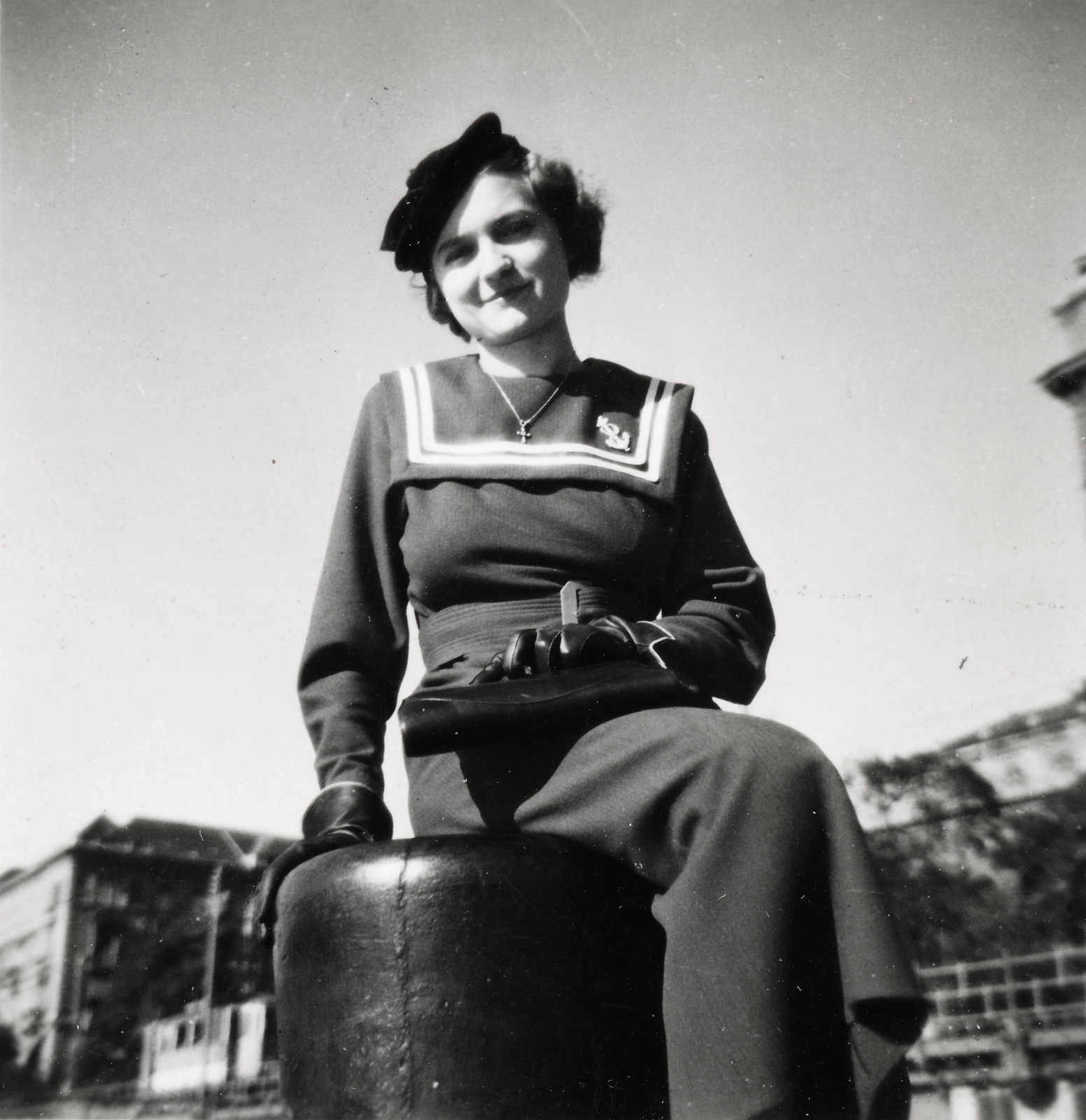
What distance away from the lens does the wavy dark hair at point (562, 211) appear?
2.36m

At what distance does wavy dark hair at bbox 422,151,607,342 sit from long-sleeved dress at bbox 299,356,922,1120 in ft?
0.77

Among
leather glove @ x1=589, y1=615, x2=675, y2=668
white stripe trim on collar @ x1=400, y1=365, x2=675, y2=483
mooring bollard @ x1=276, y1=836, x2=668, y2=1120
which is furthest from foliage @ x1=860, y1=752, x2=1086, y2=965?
mooring bollard @ x1=276, y1=836, x2=668, y2=1120

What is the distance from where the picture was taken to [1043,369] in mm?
2945

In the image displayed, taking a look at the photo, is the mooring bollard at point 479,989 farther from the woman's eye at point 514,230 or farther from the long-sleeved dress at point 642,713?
the woman's eye at point 514,230

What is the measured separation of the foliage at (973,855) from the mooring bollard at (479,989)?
1254 cm

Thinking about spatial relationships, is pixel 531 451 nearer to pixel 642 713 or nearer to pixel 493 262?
pixel 493 262

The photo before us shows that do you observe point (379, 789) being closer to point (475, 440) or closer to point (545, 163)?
point (475, 440)

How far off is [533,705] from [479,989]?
404mm

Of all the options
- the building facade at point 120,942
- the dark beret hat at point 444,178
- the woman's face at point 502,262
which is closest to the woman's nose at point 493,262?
the woman's face at point 502,262

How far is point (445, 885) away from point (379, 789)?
48 centimetres

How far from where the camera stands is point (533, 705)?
1.72 meters

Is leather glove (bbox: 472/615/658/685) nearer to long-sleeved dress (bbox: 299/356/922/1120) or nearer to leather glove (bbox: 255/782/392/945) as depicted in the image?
long-sleeved dress (bbox: 299/356/922/1120)

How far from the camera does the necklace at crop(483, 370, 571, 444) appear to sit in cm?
223

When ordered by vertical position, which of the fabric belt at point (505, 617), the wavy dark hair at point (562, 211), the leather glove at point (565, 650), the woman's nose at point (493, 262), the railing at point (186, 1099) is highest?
the wavy dark hair at point (562, 211)
